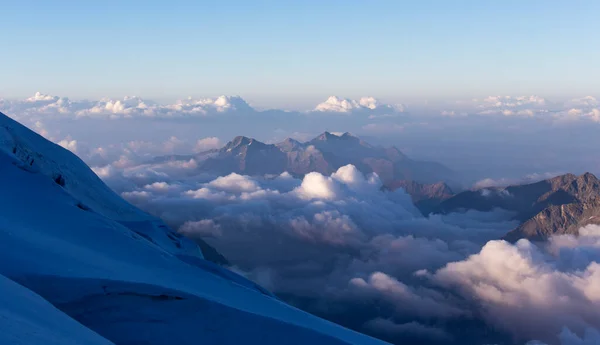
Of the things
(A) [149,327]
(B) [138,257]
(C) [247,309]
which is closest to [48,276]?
(A) [149,327]

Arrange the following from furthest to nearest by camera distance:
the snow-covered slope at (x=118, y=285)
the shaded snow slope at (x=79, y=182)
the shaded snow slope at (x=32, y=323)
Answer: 1. the shaded snow slope at (x=79, y=182)
2. the snow-covered slope at (x=118, y=285)
3. the shaded snow slope at (x=32, y=323)

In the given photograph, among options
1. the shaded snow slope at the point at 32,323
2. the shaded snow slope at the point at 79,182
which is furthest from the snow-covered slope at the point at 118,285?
the shaded snow slope at the point at 79,182

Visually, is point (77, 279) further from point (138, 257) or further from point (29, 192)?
point (29, 192)

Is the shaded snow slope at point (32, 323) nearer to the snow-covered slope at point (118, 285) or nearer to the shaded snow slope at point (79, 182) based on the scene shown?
the snow-covered slope at point (118, 285)

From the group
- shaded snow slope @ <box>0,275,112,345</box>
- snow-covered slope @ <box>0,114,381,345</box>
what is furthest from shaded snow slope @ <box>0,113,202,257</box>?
shaded snow slope @ <box>0,275,112,345</box>

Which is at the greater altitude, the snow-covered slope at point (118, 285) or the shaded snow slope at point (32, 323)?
the snow-covered slope at point (118, 285)

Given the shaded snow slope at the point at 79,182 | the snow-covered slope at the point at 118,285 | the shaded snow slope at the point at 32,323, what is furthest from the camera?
the shaded snow slope at the point at 79,182

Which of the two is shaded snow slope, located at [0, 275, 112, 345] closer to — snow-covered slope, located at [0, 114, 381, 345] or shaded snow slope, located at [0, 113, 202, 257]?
snow-covered slope, located at [0, 114, 381, 345]

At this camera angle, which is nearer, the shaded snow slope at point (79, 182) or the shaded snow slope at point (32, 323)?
the shaded snow slope at point (32, 323)
